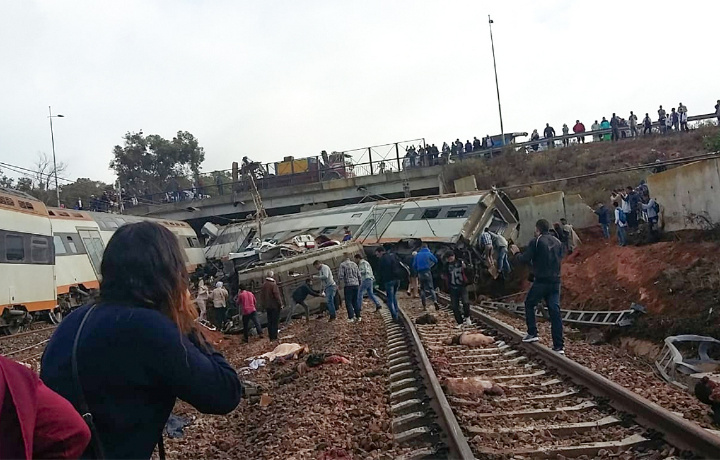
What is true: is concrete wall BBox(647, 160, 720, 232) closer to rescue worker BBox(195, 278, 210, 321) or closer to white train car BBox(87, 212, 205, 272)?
rescue worker BBox(195, 278, 210, 321)

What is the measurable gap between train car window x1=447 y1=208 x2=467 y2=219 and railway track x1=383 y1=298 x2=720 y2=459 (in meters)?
13.6

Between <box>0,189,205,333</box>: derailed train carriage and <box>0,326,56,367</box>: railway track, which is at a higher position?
<box>0,189,205,333</box>: derailed train carriage

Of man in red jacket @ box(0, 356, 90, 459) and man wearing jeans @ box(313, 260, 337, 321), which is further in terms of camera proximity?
man wearing jeans @ box(313, 260, 337, 321)

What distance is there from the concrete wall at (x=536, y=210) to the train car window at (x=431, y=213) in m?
4.48

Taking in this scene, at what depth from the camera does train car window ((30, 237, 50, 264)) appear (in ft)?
54.6

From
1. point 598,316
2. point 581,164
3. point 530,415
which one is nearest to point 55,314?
point 598,316

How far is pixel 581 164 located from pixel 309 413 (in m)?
30.5

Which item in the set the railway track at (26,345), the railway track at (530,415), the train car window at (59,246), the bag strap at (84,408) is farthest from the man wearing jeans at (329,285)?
the bag strap at (84,408)

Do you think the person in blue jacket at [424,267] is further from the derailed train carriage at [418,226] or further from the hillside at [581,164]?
the hillside at [581,164]

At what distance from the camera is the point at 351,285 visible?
13.5 metres

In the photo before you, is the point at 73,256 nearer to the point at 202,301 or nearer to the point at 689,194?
the point at 202,301

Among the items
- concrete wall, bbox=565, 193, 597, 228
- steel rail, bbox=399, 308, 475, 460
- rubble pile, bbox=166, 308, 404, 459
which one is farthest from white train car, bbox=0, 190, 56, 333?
concrete wall, bbox=565, 193, 597, 228

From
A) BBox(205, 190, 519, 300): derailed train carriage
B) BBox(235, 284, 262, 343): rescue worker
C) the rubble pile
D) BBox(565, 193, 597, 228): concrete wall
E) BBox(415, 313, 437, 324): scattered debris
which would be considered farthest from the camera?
BBox(565, 193, 597, 228): concrete wall

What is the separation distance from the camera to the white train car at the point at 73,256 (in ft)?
60.4
